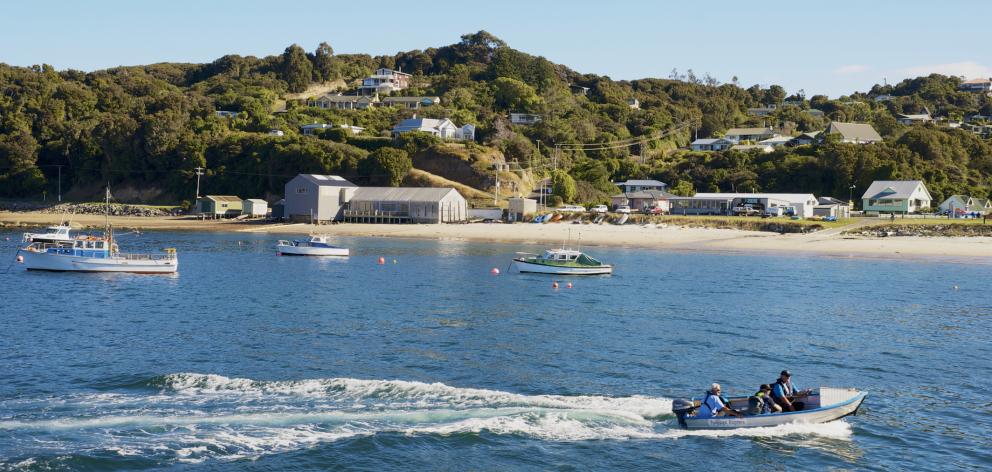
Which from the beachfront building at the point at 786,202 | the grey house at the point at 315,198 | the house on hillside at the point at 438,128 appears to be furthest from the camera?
the house on hillside at the point at 438,128

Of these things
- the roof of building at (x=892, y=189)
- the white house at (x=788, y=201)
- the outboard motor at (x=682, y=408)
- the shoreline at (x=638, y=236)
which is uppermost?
the roof of building at (x=892, y=189)

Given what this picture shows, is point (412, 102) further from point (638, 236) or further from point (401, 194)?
point (638, 236)

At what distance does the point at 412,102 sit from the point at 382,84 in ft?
69.4

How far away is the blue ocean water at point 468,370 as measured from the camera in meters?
21.4

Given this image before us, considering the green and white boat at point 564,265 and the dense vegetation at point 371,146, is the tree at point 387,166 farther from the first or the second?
the green and white boat at point 564,265

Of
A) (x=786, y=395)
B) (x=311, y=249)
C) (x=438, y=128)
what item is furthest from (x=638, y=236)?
(x=786, y=395)

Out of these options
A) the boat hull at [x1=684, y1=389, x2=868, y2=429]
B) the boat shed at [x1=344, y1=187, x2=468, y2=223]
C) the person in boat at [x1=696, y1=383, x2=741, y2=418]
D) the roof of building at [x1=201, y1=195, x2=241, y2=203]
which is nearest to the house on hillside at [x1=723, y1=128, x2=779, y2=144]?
the boat shed at [x1=344, y1=187, x2=468, y2=223]

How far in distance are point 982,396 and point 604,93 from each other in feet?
528

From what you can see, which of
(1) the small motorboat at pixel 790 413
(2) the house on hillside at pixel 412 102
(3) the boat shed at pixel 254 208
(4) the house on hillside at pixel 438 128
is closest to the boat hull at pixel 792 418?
(1) the small motorboat at pixel 790 413

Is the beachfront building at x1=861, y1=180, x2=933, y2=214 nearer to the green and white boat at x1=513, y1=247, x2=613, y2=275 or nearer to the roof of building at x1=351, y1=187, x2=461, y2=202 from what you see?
the roof of building at x1=351, y1=187, x2=461, y2=202

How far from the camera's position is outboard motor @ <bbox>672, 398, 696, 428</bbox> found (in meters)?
23.3

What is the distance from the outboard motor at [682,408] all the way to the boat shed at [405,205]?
3044 inches

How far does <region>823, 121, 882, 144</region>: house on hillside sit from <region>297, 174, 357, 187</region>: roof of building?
77.8 metres

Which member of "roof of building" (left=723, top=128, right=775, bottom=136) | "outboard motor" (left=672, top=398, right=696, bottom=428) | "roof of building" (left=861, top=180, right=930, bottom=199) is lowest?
"outboard motor" (left=672, top=398, right=696, bottom=428)
